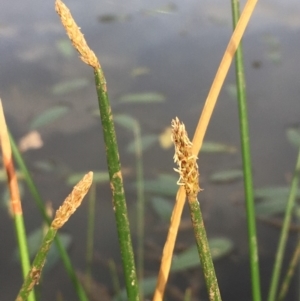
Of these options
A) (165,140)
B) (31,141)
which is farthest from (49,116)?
(165,140)

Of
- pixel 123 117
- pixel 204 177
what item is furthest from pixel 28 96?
pixel 204 177

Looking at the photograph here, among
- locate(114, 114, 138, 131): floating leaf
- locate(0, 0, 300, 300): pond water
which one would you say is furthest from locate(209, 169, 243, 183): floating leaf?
locate(114, 114, 138, 131): floating leaf

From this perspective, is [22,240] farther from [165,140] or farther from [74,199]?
[165,140]

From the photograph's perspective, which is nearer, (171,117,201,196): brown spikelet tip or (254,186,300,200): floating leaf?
(171,117,201,196): brown spikelet tip

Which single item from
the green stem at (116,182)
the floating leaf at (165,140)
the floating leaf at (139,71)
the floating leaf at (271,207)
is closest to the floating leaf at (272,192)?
the floating leaf at (271,207)

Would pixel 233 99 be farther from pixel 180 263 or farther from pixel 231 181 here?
pixel 180 263

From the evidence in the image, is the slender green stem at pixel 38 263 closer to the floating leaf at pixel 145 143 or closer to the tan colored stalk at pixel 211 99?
the tan colored stalk at pixel 211 99

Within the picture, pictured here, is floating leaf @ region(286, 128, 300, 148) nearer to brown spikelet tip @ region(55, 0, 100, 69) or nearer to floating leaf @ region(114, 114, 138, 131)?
floating leaf @ region(114, 114, 138, 131)
